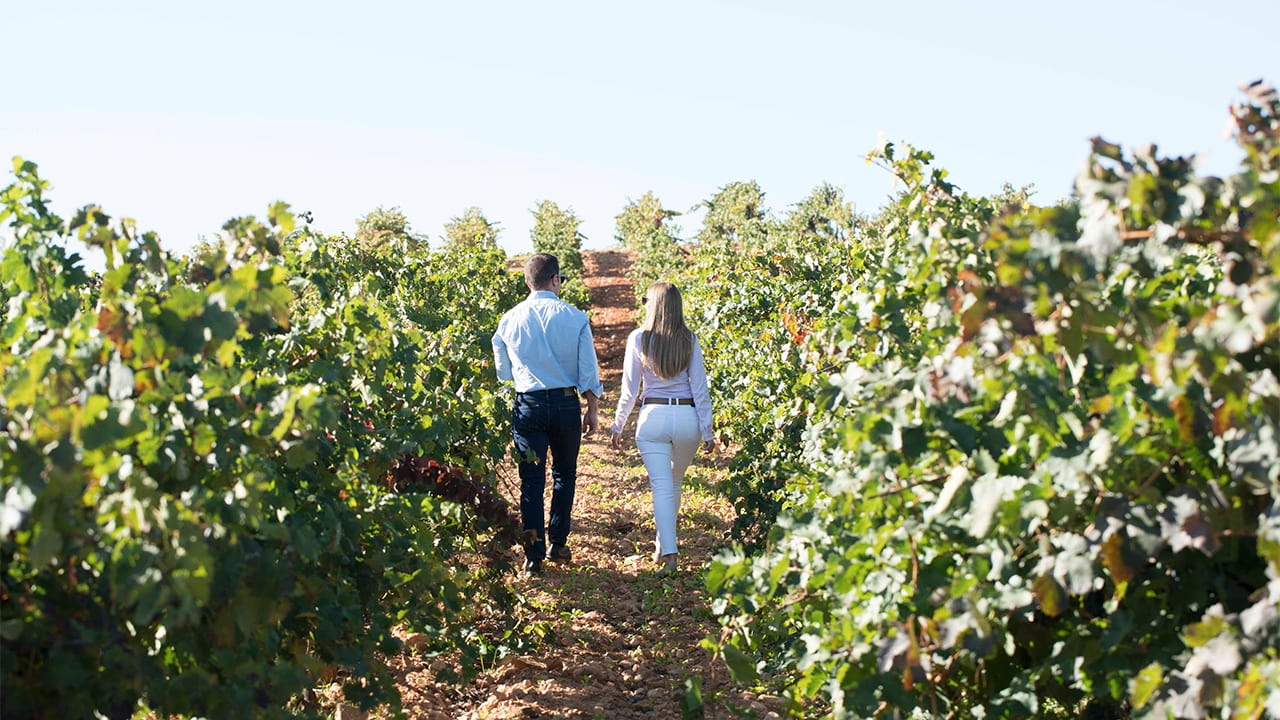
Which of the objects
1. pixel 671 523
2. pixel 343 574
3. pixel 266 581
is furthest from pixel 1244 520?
pixel 671 523

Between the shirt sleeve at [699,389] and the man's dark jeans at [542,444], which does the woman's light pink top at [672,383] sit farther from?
the man's dark jeans at [542,444]

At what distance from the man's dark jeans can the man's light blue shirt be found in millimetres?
86

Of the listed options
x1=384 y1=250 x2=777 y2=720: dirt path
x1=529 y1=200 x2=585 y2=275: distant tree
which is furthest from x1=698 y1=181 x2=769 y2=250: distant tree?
x1=384 y1=250 x2=777 y2=720: dirt path

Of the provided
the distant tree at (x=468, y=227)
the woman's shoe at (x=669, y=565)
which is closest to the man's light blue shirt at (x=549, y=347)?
the woman's shoe at (x=669, y=565)

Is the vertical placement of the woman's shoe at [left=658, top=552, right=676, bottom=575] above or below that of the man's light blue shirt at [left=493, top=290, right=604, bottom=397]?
below

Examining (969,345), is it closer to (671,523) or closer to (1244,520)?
(1244,520)

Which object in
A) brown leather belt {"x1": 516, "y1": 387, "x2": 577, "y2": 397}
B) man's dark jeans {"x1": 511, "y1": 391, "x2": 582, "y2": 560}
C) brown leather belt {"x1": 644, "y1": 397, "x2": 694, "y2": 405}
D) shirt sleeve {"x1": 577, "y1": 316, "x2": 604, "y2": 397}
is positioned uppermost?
shirt sleeve {"x1": 577, "y1": 316, "x2": 604, "y2": 397}

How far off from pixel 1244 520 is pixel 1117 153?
2.36 ft

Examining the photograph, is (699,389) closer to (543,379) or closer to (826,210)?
(543,379)

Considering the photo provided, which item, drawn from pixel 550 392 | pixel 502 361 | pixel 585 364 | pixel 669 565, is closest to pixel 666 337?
pixel 585 364

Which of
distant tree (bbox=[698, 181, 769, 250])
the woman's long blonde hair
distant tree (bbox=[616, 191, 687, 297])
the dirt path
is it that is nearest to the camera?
the dirt path

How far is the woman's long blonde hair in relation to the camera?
6.08m

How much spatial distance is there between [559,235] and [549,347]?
2370 cm

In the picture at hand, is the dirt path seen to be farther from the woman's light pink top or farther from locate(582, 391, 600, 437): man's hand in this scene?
the woman's light pink top
